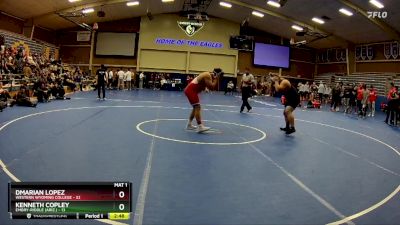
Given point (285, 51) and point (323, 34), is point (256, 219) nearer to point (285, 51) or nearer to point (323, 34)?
point (323, 34)

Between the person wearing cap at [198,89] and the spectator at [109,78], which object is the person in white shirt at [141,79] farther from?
the person wearing cap at [198,89]

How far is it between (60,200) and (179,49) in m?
Answer: 31.3

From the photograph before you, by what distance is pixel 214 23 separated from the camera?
34000mm

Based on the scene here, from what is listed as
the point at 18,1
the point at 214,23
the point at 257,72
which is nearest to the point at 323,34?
the point at 257,72

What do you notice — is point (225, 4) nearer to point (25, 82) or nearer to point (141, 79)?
point (141, 79)

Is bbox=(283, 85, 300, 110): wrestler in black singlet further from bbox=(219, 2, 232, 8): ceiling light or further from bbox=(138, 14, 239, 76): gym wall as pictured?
bbox=(138, 14, 239, 76): gym wall

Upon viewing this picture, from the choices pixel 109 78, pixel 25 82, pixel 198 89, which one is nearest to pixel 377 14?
pixel 198 89

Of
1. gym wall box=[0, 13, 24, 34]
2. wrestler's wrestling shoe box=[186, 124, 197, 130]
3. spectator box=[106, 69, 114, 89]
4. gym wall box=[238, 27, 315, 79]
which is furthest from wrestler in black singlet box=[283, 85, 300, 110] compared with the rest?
gym wall box=[238, 27, 315, 79]

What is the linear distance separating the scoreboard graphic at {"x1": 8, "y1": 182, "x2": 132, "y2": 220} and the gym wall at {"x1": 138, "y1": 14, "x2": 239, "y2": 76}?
30980mm

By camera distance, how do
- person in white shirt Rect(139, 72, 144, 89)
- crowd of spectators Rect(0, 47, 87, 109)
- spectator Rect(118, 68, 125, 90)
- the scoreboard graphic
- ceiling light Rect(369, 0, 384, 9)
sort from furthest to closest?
person in white shirt Rect(139, 72, 144, 89) → spectator Rect(118, 68, 125, 90) → ceiling light Rect(369, 0, 384, 9) → crowd of spectators Rect(0, 47, 87, 109) → the scoreboard graphic

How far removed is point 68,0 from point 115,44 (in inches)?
383

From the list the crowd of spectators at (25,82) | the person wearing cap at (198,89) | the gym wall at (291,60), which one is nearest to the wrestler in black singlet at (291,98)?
the person wearing cap at (198,89)

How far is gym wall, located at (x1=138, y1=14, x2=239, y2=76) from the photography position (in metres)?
33.2

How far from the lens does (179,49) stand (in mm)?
33531
